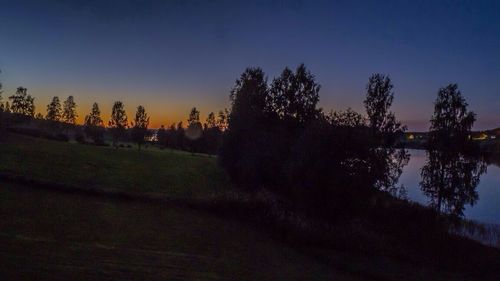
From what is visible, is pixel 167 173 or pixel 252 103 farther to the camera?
pixel 167 173

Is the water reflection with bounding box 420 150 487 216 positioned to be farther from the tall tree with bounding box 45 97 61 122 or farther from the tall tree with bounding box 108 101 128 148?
the tall tree with bounding box 45 97 61 122

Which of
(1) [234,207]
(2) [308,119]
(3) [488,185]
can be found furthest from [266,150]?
(3) [488,185]

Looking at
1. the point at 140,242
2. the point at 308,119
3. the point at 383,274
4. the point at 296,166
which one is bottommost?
the point at 383,274

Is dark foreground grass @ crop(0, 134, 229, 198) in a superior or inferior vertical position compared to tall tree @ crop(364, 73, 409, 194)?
inferior

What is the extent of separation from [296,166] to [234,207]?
5.27 m

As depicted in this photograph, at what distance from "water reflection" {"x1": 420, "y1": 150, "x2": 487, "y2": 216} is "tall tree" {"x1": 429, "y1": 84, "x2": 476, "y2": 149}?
45.2 inches

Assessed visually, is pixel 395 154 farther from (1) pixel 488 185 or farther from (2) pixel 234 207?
(1) pixel 488 185

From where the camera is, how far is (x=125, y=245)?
15.5 meters

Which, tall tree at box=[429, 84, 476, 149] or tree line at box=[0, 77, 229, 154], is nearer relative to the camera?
tall tree at box=[429, 84, 476, 149]

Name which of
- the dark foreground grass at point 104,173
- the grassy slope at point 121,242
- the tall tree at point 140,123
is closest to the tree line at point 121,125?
the tall tree at point 140,123

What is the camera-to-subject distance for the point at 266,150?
37.2m

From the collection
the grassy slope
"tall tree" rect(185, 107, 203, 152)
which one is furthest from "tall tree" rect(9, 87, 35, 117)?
the grassy slope

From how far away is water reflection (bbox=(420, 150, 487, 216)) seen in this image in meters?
43.2

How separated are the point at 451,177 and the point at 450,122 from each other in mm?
5936
